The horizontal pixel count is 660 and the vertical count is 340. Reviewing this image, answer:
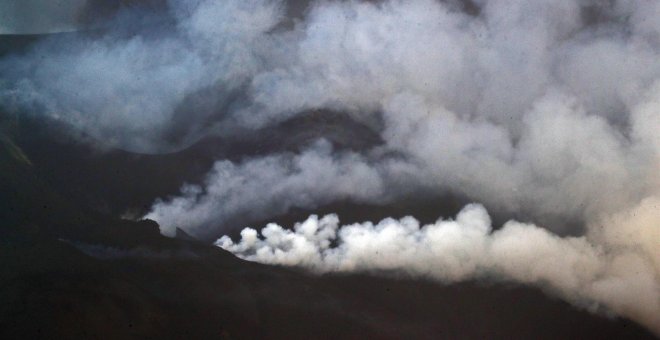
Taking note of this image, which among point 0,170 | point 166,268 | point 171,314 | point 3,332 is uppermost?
point 0,170

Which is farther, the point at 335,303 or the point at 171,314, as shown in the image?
the point at 335,303

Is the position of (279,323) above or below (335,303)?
below

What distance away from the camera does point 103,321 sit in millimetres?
53375

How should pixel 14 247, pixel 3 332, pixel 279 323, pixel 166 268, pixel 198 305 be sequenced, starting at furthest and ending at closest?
pixel 279 323, pixel 166 268, pixel 198 305, pixel 14 247, pixel 3 332

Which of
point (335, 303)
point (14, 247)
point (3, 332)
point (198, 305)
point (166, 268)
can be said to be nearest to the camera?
point (3, 332)

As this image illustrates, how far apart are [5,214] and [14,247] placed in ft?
22.1

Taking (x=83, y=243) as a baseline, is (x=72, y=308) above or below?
below

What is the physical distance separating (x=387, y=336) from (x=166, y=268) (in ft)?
119

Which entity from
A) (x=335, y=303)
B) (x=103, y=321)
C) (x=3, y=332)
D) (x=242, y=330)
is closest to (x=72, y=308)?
(x=103, y=321)

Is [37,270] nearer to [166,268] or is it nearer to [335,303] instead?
[166,268]

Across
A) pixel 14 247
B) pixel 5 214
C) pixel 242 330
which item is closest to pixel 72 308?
pixel 14 247

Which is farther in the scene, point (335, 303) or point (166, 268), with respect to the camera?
point (335, 303)

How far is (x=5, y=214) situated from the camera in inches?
2427

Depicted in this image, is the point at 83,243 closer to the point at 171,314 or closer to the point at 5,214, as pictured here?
the point at 5,214
